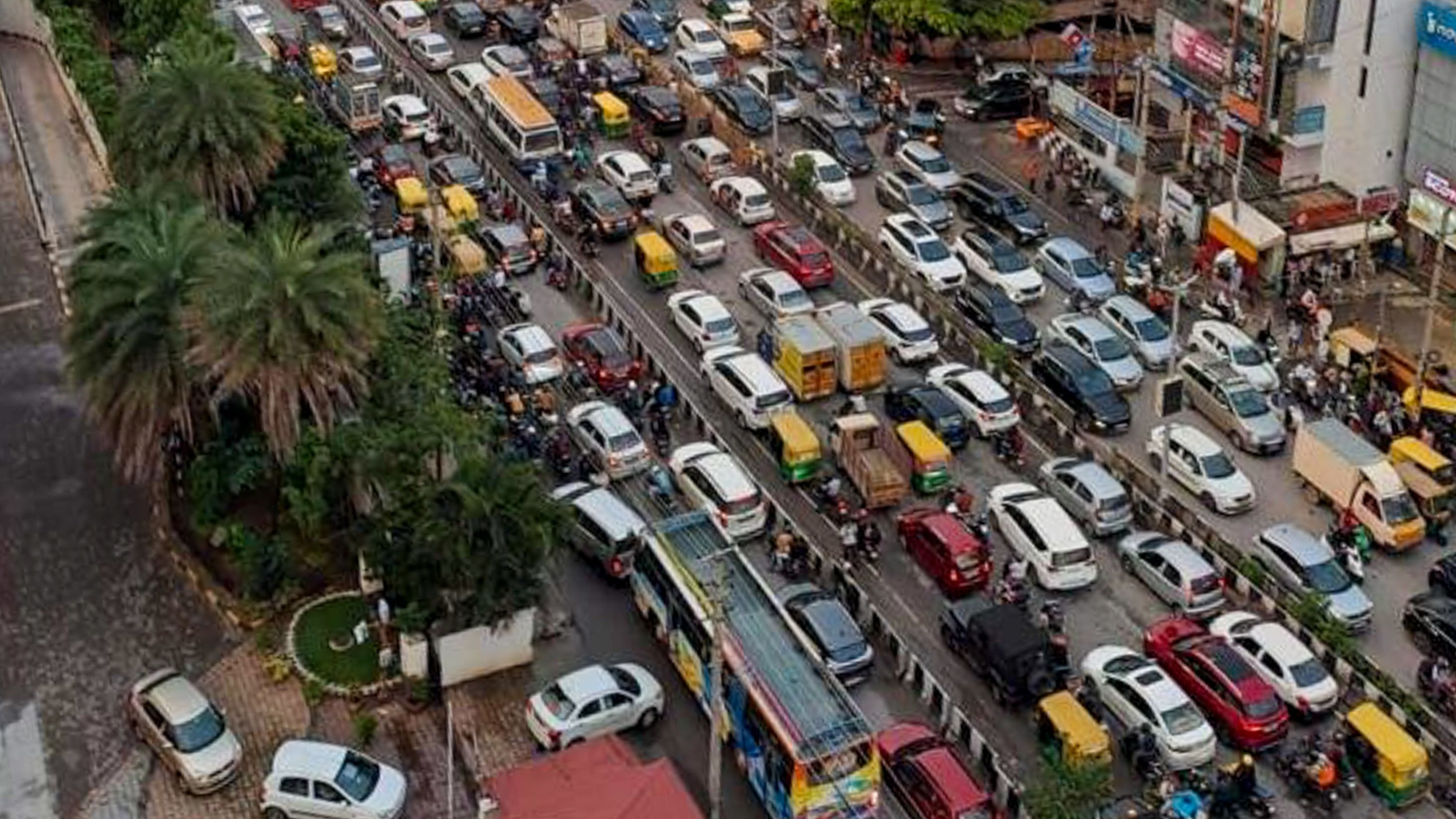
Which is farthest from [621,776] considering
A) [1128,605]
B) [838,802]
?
[1128,605]

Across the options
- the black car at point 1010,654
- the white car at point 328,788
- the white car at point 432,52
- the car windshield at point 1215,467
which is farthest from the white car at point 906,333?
the white car at point 432,52

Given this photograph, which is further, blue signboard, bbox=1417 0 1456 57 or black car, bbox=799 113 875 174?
black car, bbox=799 113 875 174

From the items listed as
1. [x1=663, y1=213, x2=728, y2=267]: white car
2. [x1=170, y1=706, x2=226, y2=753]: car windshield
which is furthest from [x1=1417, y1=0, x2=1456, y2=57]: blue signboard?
[x1=170, y1=706, x2=226, y2=753]: car windshield

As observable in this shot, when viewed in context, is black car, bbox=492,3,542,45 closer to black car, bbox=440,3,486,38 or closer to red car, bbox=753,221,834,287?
black car, bbox=440,3,486,38

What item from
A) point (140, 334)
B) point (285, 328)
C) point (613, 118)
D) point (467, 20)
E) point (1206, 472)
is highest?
→ point (285, 328)

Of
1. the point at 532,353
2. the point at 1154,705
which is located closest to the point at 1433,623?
the point at 1154,705

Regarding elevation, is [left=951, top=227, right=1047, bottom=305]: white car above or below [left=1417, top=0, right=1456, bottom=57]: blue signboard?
below

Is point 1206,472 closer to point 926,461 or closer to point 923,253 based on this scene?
point 926,461
